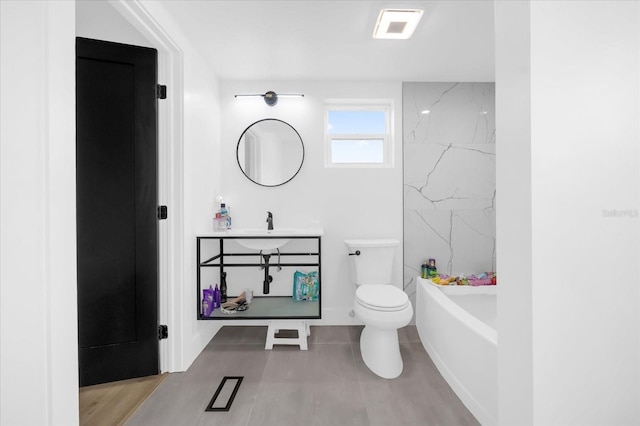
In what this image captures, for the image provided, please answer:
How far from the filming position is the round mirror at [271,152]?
105 inches

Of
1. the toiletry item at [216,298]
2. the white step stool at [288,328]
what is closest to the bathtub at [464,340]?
the white step stool at [288,328]

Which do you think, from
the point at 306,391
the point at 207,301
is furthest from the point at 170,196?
the point at 306,391

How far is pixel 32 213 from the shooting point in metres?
0.93

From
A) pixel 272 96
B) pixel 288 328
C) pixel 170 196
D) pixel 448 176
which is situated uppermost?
pixel 272 96

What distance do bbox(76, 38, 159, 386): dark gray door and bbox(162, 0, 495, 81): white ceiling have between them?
53 centimetres

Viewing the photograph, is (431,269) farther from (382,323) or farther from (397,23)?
(397,23)

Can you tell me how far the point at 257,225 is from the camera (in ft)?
8.75

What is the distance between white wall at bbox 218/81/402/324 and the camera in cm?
266

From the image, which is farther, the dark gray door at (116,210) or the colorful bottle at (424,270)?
the colorful bottle at (424,270)

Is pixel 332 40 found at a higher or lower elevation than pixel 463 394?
higher

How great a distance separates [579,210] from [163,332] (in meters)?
2.19

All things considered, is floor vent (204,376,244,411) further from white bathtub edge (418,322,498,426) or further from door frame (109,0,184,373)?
white bathtub edge (418,322,498,426)

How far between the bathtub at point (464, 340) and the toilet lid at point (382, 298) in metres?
0.31

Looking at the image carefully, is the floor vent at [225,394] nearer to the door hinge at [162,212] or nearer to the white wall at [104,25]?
the door hinge at [162,212]
